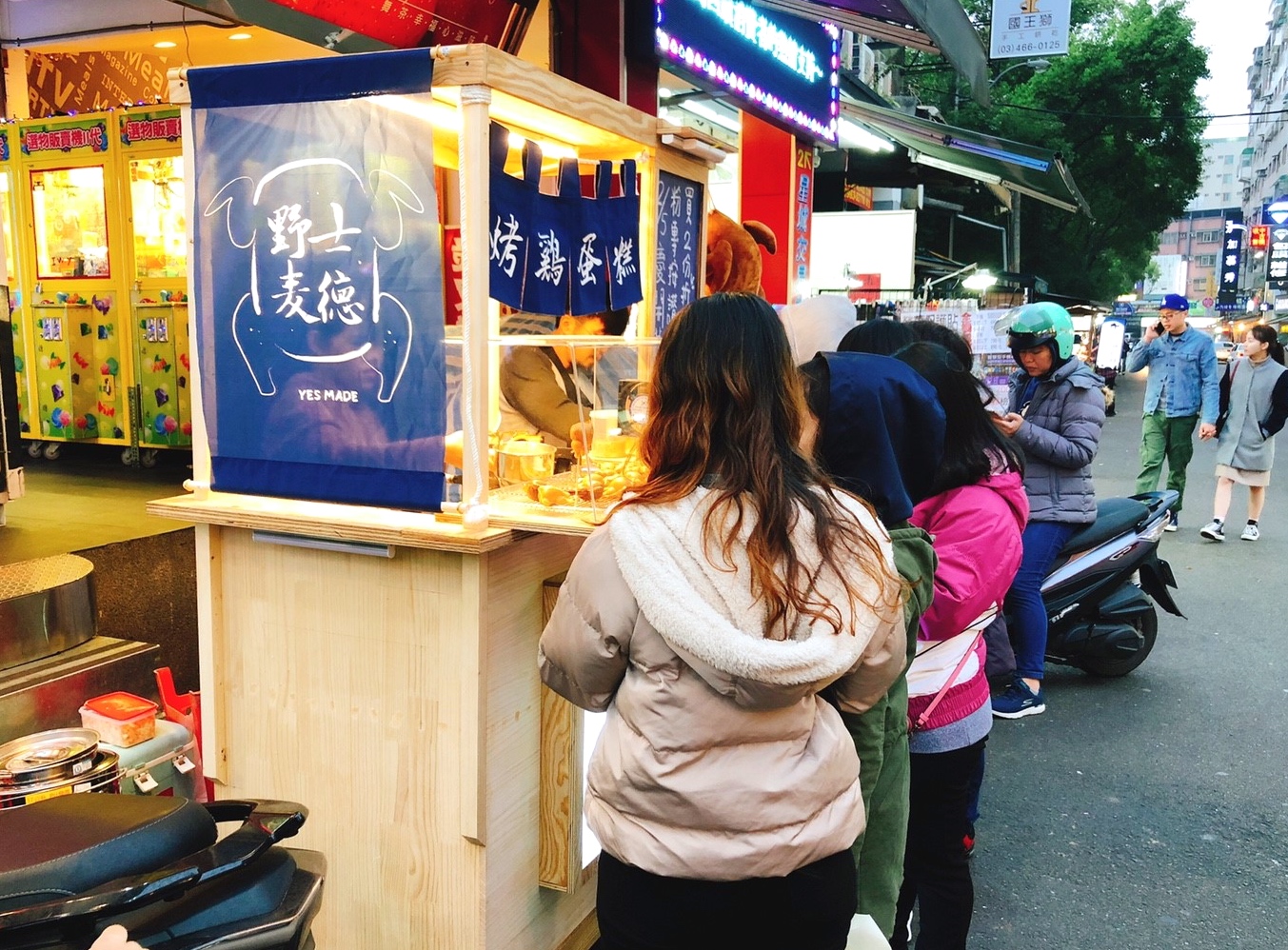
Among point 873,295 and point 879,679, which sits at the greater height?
point 873,295

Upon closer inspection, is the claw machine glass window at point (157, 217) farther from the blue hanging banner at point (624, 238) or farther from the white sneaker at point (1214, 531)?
the white sneaker at point (1214, 531)

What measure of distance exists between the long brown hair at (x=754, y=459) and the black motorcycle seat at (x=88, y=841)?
96 centimetres

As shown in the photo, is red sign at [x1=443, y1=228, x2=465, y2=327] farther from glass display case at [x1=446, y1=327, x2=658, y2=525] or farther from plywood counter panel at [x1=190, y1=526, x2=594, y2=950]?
plywood counter panel at [x1=190, y1=526, x2=594, y2=950]

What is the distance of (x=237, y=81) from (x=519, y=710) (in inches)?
79.0

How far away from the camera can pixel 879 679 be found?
2.14 meters

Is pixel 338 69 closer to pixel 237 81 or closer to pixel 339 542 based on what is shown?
pixel 237 81

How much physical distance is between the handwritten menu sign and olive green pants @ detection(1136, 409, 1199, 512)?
6340 mm

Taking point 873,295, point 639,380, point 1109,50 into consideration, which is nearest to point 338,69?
point 639,380

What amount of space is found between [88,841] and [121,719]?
1.81 meters

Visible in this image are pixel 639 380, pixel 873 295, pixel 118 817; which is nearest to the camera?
pixel 118 817

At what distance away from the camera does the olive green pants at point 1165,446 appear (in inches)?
369

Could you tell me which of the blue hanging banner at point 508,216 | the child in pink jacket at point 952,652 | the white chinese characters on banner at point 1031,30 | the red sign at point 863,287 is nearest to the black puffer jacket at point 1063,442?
the child in pink jacket at point 952,652

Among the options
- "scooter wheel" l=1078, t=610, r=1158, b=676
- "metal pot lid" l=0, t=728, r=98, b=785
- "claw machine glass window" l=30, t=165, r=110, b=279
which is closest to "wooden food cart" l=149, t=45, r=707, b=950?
"metal pot lid" l=0, t=728, r=98, b=785

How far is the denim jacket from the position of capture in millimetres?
8969
